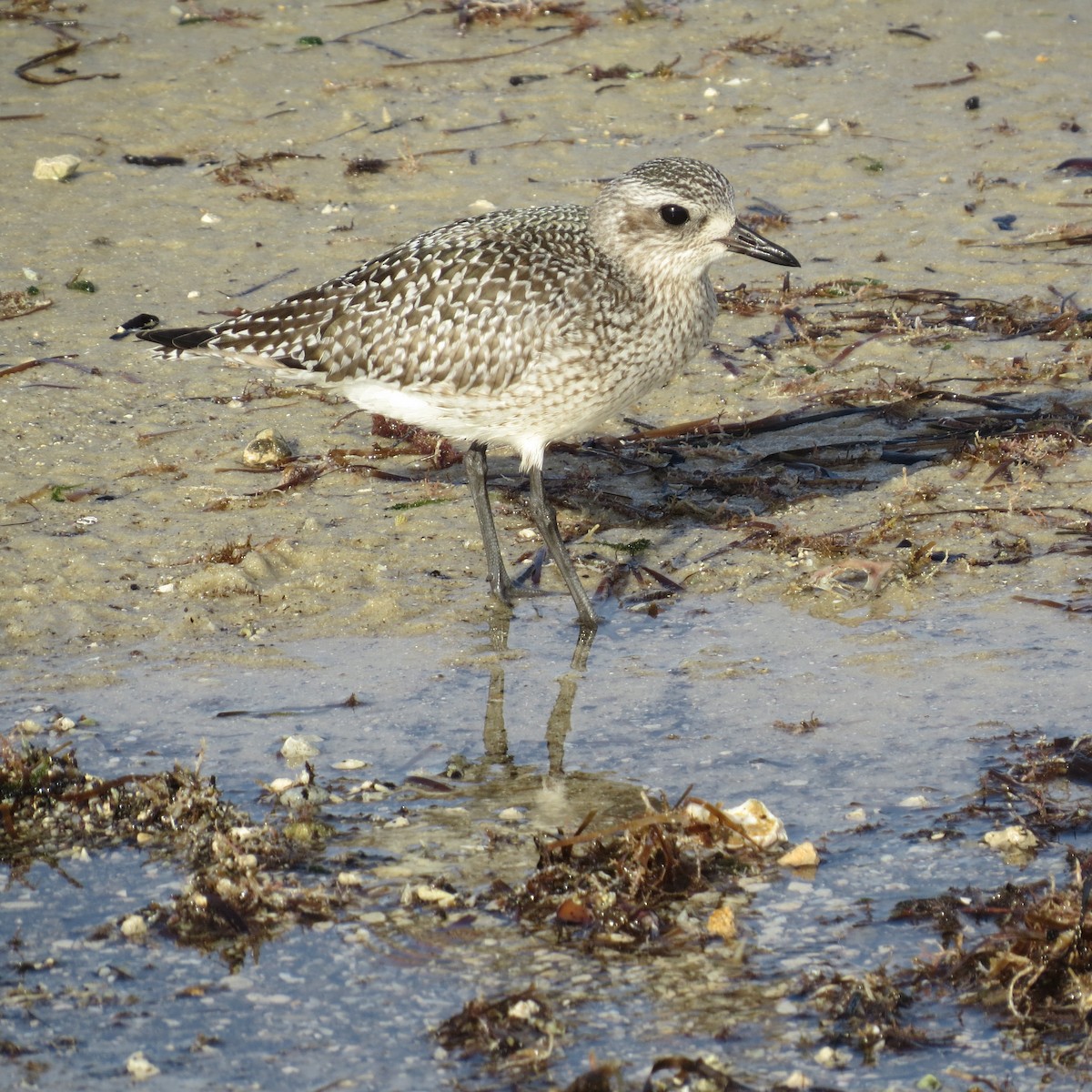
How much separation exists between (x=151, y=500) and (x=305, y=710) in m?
2.17

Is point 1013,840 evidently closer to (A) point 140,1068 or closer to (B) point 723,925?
(B) point 723,925

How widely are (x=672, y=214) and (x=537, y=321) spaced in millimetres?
827

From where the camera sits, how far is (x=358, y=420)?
366 inches

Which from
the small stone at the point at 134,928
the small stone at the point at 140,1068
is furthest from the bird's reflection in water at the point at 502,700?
the small stone at the point at 140,1068

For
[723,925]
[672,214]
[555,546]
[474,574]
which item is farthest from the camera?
[474,574]

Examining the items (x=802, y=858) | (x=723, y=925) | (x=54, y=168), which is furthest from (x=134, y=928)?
(x=54, y=168)

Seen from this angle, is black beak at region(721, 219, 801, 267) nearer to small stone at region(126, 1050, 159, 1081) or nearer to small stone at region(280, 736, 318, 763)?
small stone at region(280, 736, 318, 763)

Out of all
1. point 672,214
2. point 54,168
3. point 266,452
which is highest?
point 672,214

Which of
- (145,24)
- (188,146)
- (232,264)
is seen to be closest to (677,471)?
(232,264)

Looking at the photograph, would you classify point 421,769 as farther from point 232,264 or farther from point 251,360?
point 232,264

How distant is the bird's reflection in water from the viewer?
638cm

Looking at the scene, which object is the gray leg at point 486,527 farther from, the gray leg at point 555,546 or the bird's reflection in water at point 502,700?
the gray leg at point 555,546

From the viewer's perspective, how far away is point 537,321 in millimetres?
7262

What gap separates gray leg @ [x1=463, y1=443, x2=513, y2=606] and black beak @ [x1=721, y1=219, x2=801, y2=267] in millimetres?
1527
